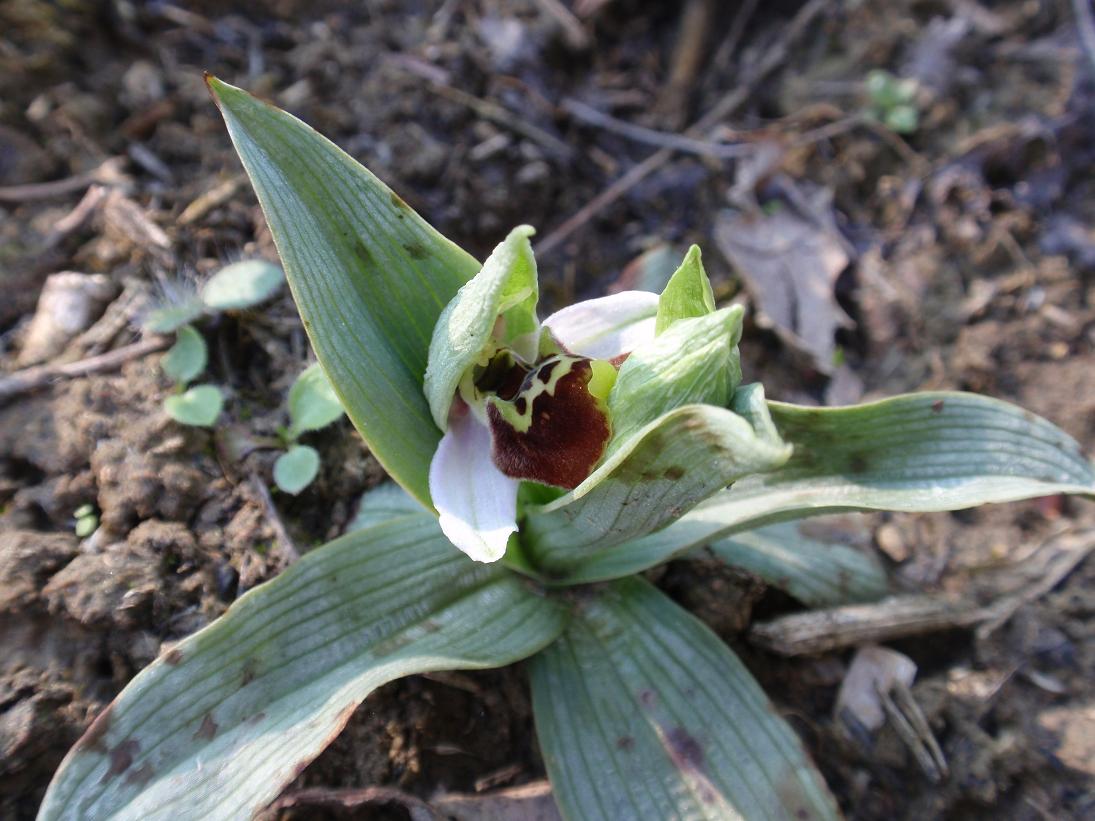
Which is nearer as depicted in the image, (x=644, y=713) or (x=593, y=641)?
(x=644, y=713)

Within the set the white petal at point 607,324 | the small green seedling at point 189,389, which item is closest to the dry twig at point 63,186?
the small green seedling at point 189,389

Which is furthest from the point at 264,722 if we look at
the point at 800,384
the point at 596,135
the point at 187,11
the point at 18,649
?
the point at 187,11

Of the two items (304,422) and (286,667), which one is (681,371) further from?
(304,422)

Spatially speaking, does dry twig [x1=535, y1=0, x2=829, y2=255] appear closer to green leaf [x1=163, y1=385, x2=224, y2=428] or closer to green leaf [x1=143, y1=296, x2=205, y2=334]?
green leaf [x1=143, y1=296, x2=205, y2=334]

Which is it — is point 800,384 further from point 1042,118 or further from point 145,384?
point 145,384

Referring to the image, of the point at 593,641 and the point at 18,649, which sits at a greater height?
the point at 593,641

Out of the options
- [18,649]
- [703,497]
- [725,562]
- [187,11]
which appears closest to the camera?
[703,497]

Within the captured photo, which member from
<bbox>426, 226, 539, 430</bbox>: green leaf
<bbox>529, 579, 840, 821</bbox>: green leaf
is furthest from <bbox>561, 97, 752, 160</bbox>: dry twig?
<bbox>529, 579, 840, 821</bbox>: green leaf
